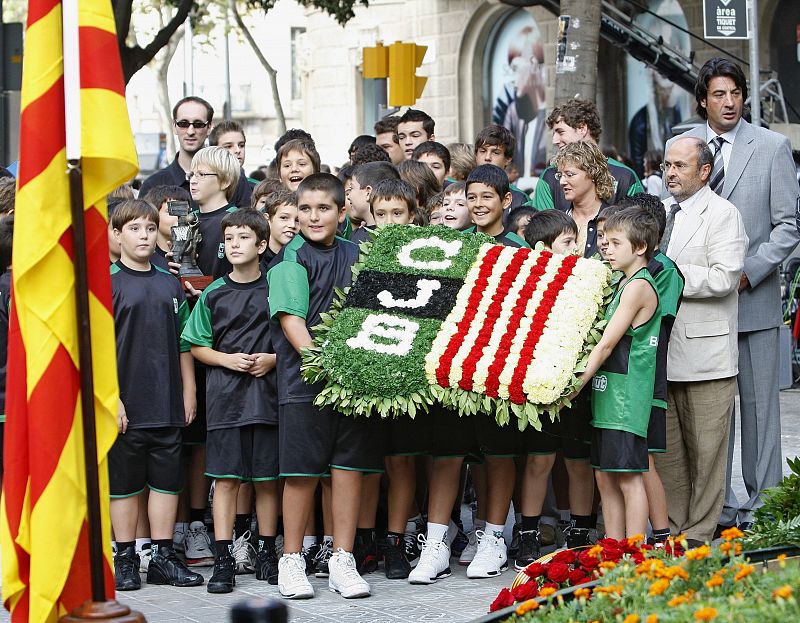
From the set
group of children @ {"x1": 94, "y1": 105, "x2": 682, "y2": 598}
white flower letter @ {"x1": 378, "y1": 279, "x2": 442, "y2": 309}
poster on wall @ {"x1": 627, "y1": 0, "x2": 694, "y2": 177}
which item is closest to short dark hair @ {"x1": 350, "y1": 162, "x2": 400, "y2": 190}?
group of children @ {"x1": 94, "y1": 105, "x2": 682, "y2": 598}

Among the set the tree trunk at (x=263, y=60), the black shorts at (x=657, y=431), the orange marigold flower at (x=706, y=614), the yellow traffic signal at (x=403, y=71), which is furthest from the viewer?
the tree trunk at (x=263, y=60)

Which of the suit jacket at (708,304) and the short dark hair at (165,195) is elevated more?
the short dark hair at (165,195)

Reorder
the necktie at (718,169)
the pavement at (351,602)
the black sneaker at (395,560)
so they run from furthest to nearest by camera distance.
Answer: the necktie at (718,169) < the black sneaker at (395,560) < the pavement at (351,602)

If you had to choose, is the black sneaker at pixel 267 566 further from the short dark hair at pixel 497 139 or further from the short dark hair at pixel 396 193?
the short dark hair at pixel 497 139

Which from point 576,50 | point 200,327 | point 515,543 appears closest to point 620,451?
point 515,543

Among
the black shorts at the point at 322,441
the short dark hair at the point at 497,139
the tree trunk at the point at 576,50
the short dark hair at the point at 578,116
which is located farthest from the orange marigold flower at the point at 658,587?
the tree trunk at the point at 576,50

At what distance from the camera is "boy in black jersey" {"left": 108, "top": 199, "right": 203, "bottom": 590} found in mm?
7281

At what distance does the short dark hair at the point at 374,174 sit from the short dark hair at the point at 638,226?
1.77 m

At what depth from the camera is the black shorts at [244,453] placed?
7273mm

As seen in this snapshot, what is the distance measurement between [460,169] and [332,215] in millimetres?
2910

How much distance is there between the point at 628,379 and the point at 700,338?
0.84m

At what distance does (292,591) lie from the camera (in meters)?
6.91

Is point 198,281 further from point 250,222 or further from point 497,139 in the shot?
point 497,139

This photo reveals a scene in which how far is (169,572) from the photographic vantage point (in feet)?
23.9
